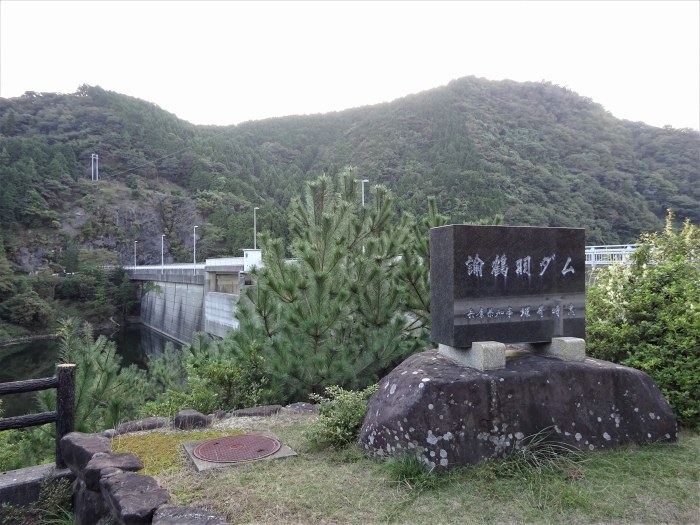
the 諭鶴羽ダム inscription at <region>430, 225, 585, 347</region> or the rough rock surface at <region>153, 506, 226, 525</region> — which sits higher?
the 諭鶴羽ダム inscription at <region>430, 225, 585, 347</region>

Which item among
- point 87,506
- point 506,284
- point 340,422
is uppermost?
point 506,284

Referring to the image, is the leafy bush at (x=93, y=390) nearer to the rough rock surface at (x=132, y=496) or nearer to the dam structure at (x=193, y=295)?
the rough rock surface at (x=132, y=496)

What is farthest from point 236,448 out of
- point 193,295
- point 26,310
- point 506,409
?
point 26,310

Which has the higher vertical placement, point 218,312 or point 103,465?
point 103,465

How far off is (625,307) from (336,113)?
80.1 m

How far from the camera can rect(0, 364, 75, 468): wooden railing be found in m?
3.71

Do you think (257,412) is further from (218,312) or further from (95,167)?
(95,167)

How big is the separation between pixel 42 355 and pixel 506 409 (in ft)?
103

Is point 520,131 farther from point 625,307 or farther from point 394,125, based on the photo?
point 625,307

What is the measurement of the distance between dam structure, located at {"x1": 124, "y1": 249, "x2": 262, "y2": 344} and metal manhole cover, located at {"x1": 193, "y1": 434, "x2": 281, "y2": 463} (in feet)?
47.1

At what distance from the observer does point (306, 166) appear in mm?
68188

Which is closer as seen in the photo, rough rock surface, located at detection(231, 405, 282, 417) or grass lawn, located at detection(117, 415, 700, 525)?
grass lawn, located at detection(117, 415, 700, 525)

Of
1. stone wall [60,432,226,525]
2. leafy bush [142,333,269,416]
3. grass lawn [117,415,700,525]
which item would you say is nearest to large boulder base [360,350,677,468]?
grass lawn [117,415,700,525]

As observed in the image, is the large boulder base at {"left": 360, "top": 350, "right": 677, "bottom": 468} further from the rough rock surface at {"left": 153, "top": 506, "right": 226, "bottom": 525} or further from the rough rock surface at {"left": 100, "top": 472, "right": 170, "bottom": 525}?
the rough rock surface at {"left": 100, "top": 472, "right": 170, "bottom": 525}
